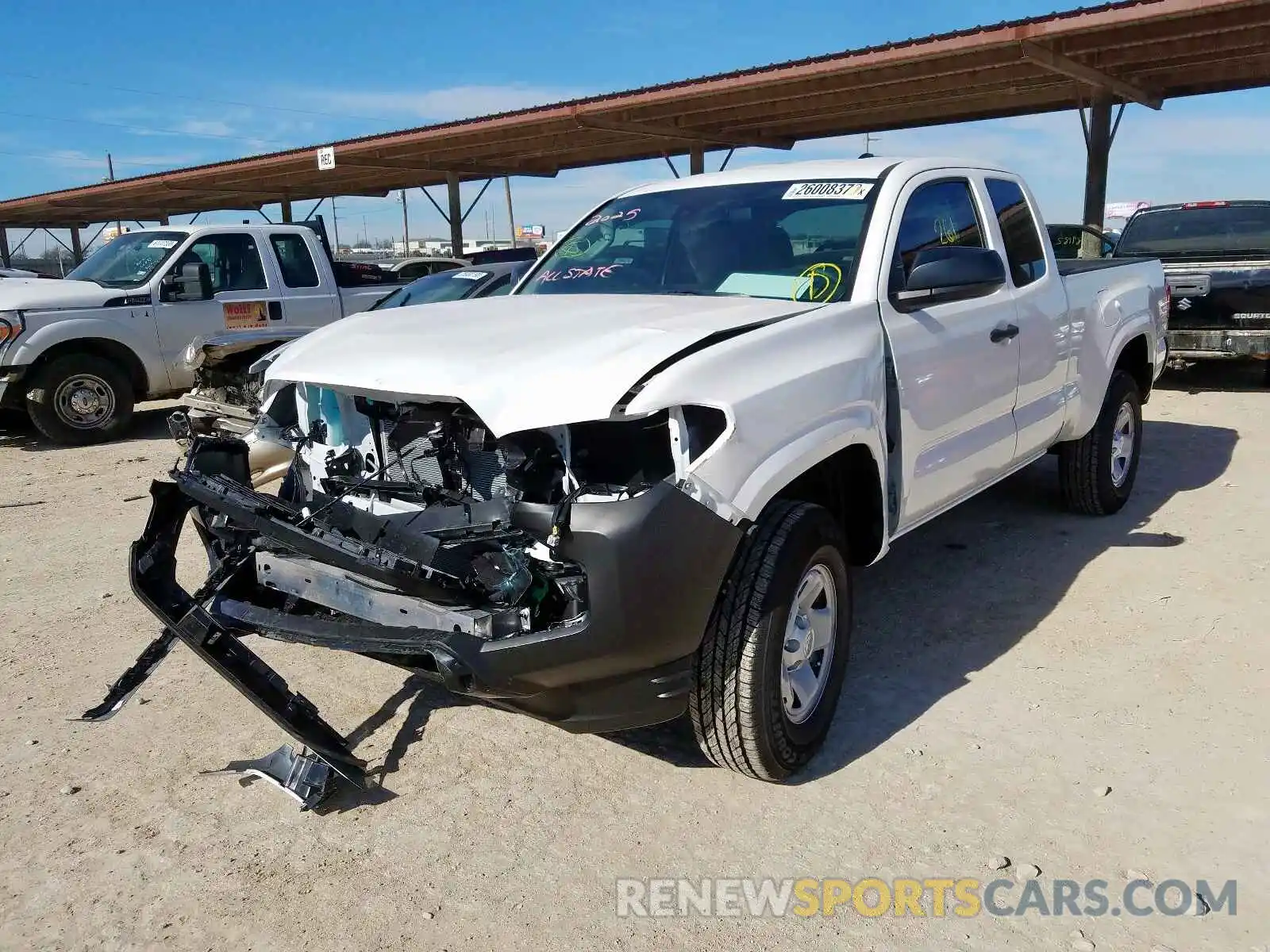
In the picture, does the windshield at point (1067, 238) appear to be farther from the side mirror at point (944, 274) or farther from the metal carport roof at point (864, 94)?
the side mirror at point (944, 274)

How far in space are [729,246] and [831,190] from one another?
1.49 ft

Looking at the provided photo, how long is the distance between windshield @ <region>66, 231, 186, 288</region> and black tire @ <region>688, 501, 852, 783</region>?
8173 millimetres

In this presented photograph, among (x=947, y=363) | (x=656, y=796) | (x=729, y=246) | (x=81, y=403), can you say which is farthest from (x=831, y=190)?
(x=81, y=403)

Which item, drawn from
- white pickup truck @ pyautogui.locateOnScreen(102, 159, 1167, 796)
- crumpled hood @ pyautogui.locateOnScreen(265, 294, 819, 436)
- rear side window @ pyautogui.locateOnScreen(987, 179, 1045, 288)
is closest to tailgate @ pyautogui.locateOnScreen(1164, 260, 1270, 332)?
rear side window @ pyautogui.locateOnScreen(987, 179, 1045, 288)

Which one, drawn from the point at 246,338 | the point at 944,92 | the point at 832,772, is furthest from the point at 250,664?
the point at 944,92

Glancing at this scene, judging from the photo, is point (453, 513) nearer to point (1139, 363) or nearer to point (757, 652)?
point (757, 652)

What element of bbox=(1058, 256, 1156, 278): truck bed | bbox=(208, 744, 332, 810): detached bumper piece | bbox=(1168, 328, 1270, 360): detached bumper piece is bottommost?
bbox=(208, 744, 332, 810): detached bumper piece

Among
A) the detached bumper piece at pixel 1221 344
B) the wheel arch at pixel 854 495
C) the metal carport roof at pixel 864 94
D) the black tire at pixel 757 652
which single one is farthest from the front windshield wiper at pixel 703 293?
the metal carport roof at pixel 864 94

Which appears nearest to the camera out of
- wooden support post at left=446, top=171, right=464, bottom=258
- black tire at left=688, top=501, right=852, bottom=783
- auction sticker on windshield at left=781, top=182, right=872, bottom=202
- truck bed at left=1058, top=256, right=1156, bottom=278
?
black tire at left=688, top=501, right=852, bottom=783

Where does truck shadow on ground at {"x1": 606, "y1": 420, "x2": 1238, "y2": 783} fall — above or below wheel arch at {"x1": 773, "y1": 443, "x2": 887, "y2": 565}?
below

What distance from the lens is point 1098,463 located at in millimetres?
5664

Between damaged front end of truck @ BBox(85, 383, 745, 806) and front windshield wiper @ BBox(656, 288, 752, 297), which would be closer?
damaged front end of truck @ BBox(85, 383, 745, 806)

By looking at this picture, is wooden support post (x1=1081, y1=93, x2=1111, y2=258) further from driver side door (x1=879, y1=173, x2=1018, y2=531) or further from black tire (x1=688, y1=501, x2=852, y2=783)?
black tire (x1=688, y1=501, x2=852, y2=783)

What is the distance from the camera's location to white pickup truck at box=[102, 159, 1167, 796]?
106 inches
